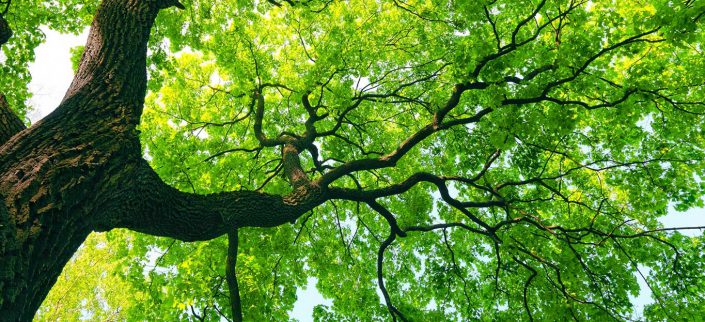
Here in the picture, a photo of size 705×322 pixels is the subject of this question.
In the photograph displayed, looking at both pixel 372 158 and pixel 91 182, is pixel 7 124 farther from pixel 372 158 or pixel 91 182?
pixel 372 158

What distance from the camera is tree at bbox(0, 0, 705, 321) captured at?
370 centimetres

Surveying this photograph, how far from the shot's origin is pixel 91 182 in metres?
3.34

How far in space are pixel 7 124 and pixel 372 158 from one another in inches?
195

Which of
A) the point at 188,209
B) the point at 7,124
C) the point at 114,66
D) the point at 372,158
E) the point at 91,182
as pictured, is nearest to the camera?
the point at 91,182

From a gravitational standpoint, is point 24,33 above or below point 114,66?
above

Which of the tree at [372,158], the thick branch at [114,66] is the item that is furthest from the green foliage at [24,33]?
the thick branch at [114,66]

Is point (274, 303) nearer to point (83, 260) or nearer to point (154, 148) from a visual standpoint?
point (154, 148)

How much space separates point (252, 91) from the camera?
9.38 m

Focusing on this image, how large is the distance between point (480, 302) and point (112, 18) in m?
7.87

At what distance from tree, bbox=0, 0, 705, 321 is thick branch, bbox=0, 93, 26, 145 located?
15mm

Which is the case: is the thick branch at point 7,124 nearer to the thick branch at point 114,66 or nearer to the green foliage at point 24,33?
the thick branch at point 114,66

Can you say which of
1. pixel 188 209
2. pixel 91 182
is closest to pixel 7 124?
pixel 91 182

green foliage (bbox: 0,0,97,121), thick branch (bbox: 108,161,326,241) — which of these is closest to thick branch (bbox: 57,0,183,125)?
thick branch (bbox: 108,161,326,241)

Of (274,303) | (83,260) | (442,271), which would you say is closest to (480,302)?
(442,271)
